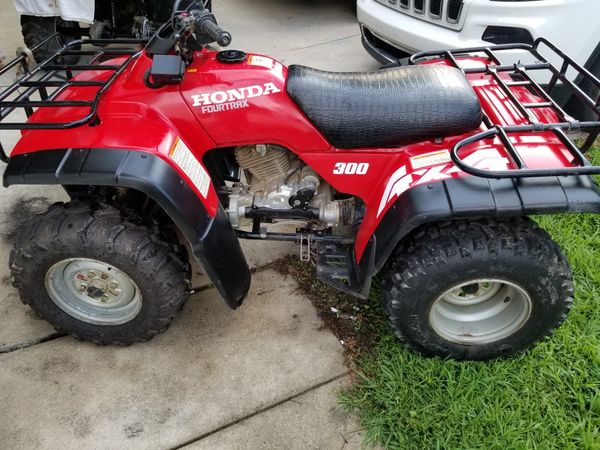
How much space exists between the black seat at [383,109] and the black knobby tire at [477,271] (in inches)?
16.8

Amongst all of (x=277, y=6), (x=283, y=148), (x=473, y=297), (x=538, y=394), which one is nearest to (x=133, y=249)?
(x=283, y=148)

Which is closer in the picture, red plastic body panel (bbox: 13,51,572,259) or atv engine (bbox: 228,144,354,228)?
red plastic body panel (bbox: 13,51,572,259)

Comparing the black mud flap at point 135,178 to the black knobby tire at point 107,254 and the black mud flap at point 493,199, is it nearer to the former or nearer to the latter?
the black knobby tire at point 107,254

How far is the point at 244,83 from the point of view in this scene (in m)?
2.11

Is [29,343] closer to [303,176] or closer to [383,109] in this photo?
[303,176]

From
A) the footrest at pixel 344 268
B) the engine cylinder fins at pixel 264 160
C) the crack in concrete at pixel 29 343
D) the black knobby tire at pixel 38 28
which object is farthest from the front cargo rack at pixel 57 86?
the black knobby tire at pixel 38 28

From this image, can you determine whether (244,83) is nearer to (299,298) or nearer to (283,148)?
(283,148)

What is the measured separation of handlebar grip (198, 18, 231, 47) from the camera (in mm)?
1893

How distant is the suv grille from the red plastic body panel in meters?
1.85

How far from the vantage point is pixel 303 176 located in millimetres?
2424

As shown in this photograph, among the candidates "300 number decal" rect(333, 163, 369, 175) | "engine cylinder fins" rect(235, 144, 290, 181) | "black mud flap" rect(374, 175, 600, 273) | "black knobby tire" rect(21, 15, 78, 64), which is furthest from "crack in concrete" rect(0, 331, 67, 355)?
"black knobby tire" rect(21, 15, 78, 64)

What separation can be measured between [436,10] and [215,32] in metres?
2.60

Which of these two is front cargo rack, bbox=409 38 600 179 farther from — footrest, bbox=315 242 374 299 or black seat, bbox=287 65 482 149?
footrest, bbox=315 242 374 299

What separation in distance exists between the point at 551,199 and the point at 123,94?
1.78 m
